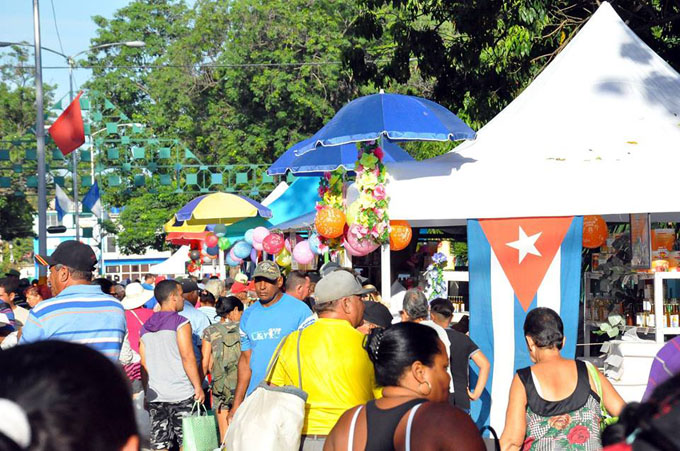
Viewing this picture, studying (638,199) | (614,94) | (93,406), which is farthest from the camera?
(614,94)

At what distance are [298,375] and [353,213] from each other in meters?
4.37

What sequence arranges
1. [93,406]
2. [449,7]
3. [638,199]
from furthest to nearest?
[449,7] < [638,199] < [93,406]

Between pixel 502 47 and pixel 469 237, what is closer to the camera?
pixel 469 237

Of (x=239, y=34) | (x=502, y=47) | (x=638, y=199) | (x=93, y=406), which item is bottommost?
(x=93, y=406)

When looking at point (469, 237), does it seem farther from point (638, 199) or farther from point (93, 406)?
point (93, 406)

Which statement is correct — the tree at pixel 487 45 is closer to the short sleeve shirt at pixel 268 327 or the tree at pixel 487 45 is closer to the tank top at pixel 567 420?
the short sleeve shirt at pixel 268 327

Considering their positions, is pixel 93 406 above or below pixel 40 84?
below

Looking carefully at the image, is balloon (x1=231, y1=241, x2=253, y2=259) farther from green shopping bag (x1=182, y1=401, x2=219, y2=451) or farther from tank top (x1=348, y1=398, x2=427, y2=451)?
tank top (x1=348, y1=398, x2=427, y2=451)

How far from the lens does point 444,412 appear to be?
11.3ft

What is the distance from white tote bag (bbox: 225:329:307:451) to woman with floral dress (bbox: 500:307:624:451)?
40.6 inches

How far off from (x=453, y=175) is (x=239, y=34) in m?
32.4

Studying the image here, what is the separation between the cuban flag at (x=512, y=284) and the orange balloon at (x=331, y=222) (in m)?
1.53

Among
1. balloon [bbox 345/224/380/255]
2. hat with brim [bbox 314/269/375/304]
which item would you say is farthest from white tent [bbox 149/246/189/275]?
hat with brim [bbox 314/269/375/304]

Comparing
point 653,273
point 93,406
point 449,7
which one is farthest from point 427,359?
point 449,7
